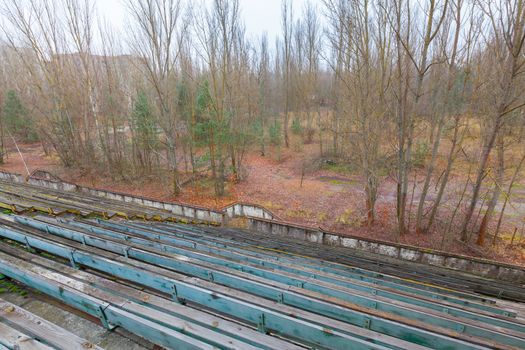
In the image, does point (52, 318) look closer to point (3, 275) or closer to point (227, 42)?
point (3, 275)

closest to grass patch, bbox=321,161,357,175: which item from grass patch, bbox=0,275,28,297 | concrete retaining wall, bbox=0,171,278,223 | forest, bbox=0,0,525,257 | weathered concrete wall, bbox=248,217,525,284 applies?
forest, bbox=0,0,525,257

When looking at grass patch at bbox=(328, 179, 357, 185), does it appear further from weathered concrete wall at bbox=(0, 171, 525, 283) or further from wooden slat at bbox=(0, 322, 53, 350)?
wooden slat at bbox=(0, 322, 53, 350)

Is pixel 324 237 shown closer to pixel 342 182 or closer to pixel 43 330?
pixel 43 330

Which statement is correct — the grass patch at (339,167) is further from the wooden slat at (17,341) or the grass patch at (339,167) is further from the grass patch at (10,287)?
the wooden slat at (17,341)

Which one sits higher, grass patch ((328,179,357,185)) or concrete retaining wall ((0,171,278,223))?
concrete retaining wall ((0,171,278,223))

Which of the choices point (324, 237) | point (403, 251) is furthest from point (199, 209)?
point (403, 251)

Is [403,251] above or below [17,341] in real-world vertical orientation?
below

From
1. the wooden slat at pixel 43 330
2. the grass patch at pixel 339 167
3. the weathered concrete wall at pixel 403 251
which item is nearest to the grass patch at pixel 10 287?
the wooden slat at pixel 43 330

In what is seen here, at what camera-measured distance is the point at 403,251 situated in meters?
7.01

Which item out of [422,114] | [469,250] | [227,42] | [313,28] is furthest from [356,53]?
[313,28]

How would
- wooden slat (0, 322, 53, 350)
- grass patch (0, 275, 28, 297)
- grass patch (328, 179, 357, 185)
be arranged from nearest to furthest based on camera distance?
1. wooden slat (0, 322, 53, 350)
2. grass patch (0, 275, 28, 297)
3. grass patch (328, 179, 357, 185)

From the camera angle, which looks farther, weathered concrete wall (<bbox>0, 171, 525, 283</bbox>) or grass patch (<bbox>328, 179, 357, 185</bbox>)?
grass patch (<bbox>328, 179, 357, 185</bbox>)

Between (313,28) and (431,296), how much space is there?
2633cm

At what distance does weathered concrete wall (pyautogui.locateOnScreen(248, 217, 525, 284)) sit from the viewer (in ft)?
19.6
